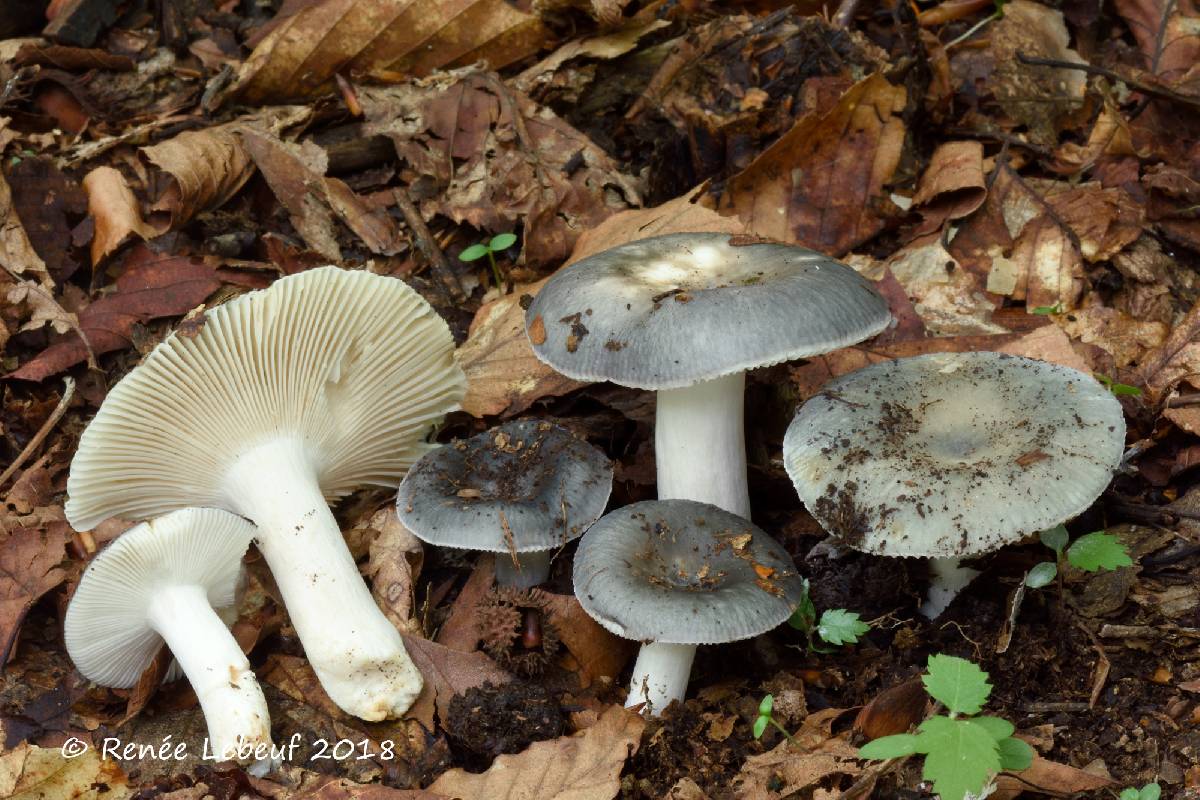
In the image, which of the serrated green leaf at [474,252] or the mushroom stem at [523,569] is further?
the serrated green leaf at [474,252]

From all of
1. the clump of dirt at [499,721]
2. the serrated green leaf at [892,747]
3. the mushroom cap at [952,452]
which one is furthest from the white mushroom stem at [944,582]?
the clump of dirt at [499,721]

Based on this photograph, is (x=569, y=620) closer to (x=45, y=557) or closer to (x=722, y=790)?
(x=722, y=790)

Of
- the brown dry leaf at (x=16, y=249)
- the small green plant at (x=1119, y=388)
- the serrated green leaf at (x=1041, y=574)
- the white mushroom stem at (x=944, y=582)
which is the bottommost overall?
the white mushroom stem at (x=944, y=582)

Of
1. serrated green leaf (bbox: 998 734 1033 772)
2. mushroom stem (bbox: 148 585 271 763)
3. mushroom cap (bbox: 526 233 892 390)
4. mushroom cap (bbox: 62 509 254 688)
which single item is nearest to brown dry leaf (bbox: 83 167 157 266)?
Answer: mushroom cap (bbox: 62 509 254 688)

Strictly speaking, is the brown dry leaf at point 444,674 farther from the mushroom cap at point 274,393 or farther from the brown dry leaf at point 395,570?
the mushroom cap at point 274,393

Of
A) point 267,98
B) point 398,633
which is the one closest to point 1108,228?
point 398,633

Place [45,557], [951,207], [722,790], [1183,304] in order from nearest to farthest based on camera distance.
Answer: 1. [722,790]
2. [45,557]
3. [1183,304]
4. [951,207]
